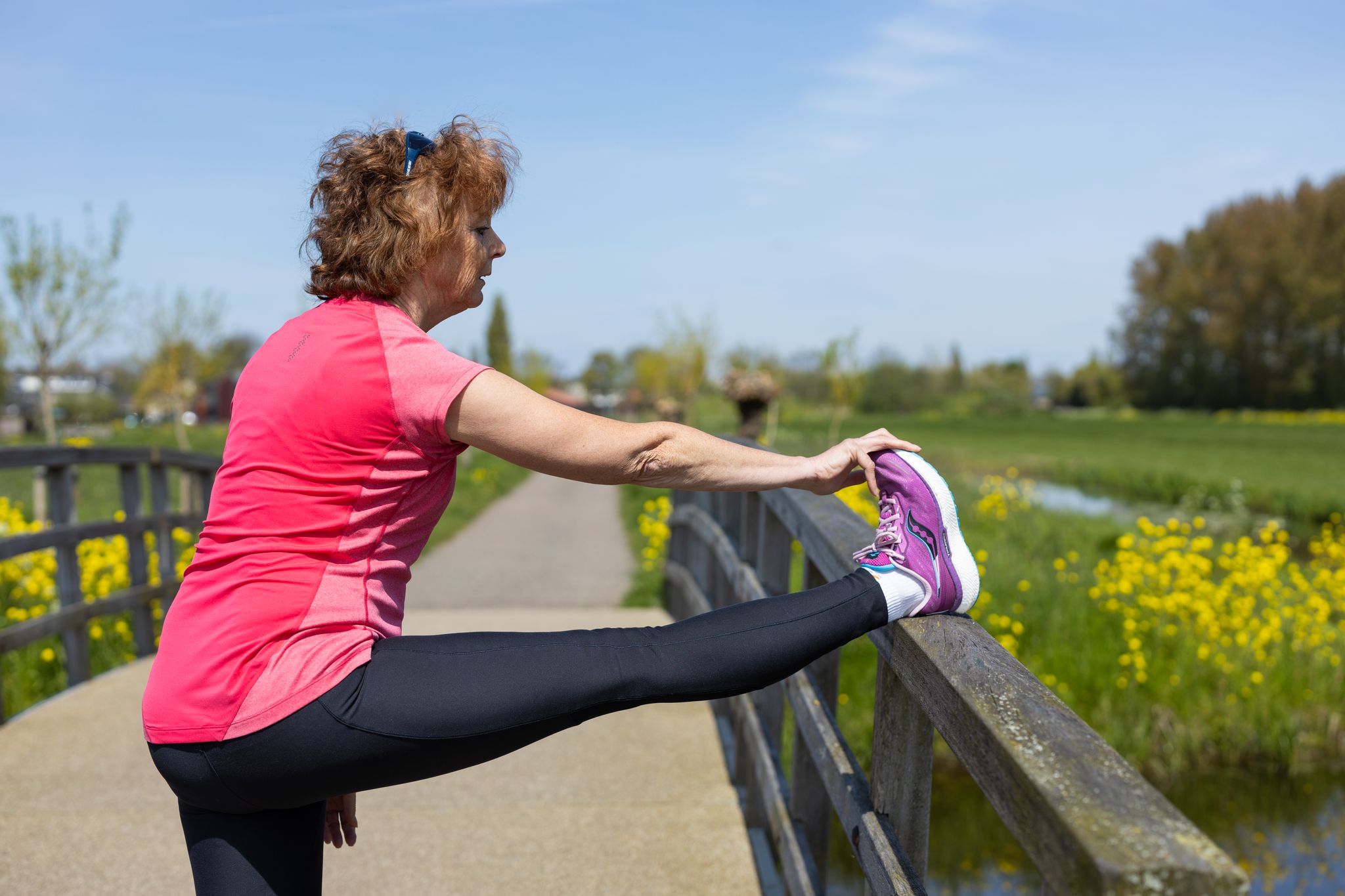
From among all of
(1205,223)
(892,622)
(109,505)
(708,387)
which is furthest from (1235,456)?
(1205,223)

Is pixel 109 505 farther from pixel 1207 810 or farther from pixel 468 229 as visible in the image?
pixel 468 229

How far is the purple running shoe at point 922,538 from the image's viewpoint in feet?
5.84

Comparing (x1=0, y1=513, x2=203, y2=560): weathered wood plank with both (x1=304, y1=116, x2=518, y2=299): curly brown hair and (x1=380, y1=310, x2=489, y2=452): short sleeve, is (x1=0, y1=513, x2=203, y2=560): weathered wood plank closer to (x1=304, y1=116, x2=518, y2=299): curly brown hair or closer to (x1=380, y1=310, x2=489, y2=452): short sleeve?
(x1=304, y1=116, x2=518, y2=299): curly brown hair

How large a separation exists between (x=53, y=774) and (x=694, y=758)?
7.29ft

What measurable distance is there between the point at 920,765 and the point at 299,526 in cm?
98

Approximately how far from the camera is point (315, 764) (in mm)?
1526

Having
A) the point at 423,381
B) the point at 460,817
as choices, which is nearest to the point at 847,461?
the point at 423,381

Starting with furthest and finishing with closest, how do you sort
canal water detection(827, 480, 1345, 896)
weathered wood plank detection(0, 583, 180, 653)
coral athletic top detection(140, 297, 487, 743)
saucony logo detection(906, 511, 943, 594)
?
canal water detection(827, 480, 1345, 896), weathered wood plank detection(0, 583, 180, 653), saucony logo detection(906, 511, 943, 594), coral athletic top detection(140, 297, 487, 743)

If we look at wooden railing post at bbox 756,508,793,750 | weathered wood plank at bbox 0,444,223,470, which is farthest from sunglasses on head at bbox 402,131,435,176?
weathered wood plank at bbox 0,444,223,470

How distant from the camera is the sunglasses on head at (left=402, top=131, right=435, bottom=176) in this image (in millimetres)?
1733

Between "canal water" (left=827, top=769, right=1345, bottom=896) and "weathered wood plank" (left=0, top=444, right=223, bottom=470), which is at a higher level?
"weathered wood plank" (left=0, top=444, right=223, bottom=470)

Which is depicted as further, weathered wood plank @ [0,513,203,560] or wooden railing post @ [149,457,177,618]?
wooden railing post @ [149,457,177,618]

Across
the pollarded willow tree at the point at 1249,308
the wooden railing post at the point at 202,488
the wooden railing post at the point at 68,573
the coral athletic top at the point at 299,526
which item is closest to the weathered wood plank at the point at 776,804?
the coral athletic top at the point at 299,526

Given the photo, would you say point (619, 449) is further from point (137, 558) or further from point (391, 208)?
point (137, 558)
